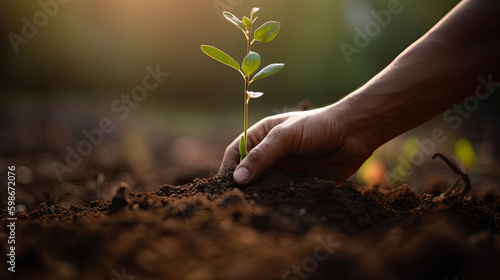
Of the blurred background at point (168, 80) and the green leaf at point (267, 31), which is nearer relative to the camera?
the green leaf at point (267, 31)

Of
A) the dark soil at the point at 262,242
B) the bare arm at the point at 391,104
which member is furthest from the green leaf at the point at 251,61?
the dark soil at the point at 262,242

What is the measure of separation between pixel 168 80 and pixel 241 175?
19.3ft

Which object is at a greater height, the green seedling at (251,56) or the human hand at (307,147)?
the green seedling at (251,56)

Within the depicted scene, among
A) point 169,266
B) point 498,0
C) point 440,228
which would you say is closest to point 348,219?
point 440,228

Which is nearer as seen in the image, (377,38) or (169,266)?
(169,266)

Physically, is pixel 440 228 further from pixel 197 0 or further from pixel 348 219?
pixel 197 0

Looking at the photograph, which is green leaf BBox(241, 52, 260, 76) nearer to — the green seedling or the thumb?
the green seedling

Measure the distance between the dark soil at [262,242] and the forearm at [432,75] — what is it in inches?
24.2

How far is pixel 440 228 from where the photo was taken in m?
0.85

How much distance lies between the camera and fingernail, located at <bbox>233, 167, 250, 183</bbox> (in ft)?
4.91

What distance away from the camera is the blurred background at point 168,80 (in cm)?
343

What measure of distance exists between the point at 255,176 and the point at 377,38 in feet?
19.3

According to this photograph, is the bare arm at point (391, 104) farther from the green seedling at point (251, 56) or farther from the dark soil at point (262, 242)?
the dark soil at point (262, 242)

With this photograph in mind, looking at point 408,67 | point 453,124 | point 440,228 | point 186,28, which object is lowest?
point 453,124
